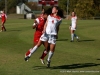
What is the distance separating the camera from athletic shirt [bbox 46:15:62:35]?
11.5 m

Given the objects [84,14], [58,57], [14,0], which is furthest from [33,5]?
[58,57]

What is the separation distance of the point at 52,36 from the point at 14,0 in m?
155

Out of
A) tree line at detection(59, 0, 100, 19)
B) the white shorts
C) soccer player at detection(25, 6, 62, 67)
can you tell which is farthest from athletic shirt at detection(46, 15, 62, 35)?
tree line at detection(59, 0, 100, 19)

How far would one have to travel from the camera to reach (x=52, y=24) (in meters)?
11.5

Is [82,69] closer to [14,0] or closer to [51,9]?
[51,9]

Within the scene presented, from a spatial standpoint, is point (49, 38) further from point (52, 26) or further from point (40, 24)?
point (40, 24)

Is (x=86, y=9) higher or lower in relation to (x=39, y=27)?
lower

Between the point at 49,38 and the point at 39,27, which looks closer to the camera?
the point at 49,38

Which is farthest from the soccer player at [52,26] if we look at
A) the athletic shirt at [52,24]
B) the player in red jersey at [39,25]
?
the player in red jersey at [39,25]

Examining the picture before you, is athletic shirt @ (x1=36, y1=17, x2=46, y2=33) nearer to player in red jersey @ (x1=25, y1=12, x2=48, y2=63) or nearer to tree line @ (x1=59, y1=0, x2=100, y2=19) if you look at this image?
player in red jersey @ (x1=25, y1=12, x2=48, y2=63)

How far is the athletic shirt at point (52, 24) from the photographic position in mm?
11508

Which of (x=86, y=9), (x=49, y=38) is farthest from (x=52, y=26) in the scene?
(x=86, y=9)

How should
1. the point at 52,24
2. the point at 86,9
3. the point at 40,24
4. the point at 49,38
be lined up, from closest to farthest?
1. the point at 52,24
2. the point at 49,38
3. the point at 40,24
4. the point at 86,9

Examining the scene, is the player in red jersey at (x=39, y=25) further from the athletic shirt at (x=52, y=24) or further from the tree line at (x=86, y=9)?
the tree line at (x=86, y=9)
